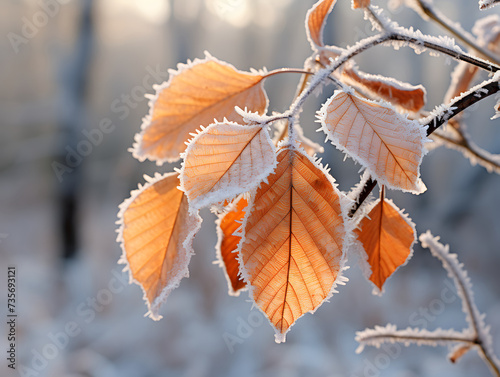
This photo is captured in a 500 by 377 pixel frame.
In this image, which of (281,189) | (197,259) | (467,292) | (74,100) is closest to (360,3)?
(281,189)

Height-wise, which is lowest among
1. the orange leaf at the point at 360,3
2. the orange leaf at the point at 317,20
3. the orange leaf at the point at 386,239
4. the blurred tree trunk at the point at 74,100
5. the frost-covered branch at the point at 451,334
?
the frost-covered branch at the point at 451,334

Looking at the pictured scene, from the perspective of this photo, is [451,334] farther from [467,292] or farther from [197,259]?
[197,259]

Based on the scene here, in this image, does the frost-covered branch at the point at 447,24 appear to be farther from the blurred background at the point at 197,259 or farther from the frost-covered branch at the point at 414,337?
the blurred background at the point at 197,259

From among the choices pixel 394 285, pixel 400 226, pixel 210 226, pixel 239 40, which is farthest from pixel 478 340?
pixel 239 40

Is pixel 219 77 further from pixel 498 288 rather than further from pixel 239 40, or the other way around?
pixel 239 40

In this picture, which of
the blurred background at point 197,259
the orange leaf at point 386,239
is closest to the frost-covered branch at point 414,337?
the orange leaf at point 386,239

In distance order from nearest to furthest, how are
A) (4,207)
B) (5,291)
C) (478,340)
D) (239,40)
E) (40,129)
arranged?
(478,340)
(5,291)
(4,207)
(239,40)
(40,129)
